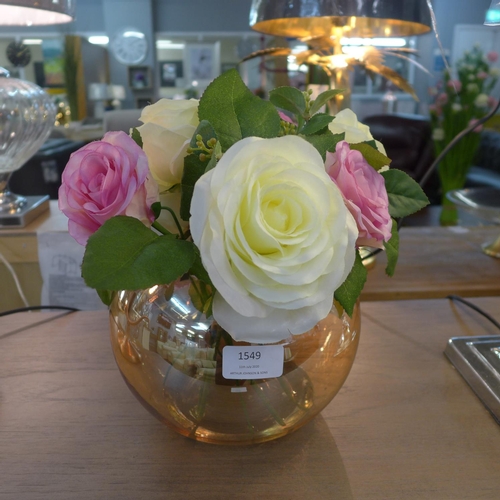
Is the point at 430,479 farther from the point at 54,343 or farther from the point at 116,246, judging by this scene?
the point at 54,343

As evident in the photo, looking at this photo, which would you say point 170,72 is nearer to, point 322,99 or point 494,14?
point 494,14

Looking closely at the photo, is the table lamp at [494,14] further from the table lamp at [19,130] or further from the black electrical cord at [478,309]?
the table lamp at [19,130]

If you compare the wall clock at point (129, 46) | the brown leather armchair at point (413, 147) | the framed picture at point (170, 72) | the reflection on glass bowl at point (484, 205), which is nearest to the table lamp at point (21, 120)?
the reflection on glass bowl at point (484, 205)

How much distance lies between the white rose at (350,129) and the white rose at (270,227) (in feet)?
0.30

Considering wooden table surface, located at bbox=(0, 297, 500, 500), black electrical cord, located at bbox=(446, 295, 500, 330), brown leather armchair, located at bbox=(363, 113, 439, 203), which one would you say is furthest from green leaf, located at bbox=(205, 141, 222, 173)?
brown leather armchair, located at bbox=(363, 113, 439, 203)

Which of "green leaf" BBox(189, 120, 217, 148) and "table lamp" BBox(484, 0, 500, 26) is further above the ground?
"table lamp" BBox(484, 0, 500, 26)

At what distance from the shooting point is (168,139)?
12.2 inches

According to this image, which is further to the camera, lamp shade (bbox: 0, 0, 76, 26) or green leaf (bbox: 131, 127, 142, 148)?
lamp shade (bbox: 0, 0, 76, 26)

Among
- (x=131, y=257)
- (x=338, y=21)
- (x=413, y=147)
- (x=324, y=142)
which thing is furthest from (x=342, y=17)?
(x=413, y=147)

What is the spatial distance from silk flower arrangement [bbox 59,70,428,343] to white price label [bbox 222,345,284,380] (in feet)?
0.13

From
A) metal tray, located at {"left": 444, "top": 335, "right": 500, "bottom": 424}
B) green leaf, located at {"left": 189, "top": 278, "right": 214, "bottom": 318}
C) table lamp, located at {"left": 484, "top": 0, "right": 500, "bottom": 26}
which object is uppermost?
table lamp, located at {"left": 484, "top": 0, "right": 500, "bottom": 26}

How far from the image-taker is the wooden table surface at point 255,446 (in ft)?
1.18

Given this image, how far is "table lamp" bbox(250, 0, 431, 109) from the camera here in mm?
750

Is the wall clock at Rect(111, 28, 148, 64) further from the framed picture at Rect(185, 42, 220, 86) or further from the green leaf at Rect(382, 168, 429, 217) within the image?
the green leaf at Rect(382, 168, 429, 217)
